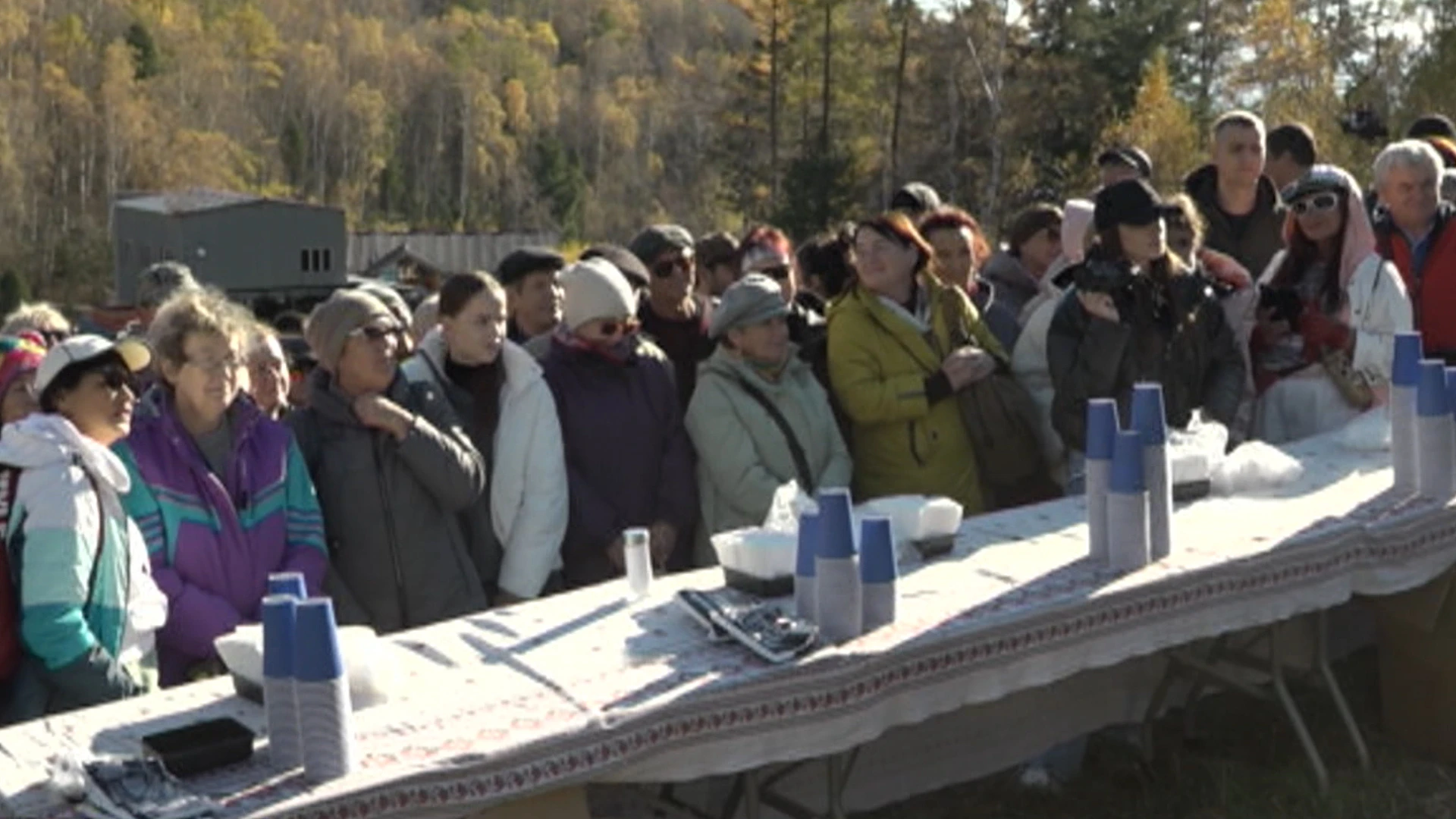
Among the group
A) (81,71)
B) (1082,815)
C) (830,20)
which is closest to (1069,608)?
(1082,815)

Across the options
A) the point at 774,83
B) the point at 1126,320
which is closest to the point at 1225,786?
the point at 1126,320

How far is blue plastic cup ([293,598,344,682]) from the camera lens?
2.38m

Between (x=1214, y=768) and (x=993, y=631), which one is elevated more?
(x=993, y=631)

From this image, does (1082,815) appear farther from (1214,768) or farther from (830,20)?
(830,20)

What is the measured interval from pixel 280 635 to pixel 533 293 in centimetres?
220

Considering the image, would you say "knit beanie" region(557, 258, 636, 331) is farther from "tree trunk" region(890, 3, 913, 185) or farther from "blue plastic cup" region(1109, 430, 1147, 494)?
"tree trunk" region(890, 3, 913, 185)

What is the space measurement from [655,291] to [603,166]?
3729 inches

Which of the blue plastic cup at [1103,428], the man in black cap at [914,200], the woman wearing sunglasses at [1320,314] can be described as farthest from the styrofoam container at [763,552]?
the man in black cap at [914,200]

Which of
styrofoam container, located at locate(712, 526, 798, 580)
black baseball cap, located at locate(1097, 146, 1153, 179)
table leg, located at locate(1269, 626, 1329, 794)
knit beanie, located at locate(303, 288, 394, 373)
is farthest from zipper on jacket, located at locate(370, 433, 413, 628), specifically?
black baseball cap, located at locate(1097, 146, 1153, 179)

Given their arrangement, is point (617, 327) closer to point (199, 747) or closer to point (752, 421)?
point (752, 421)

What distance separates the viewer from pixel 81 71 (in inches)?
2980

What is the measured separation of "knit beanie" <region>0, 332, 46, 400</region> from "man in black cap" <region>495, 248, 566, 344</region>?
3.75ft

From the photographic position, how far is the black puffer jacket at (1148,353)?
4383 mm

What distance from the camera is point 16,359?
4328 millimetres
